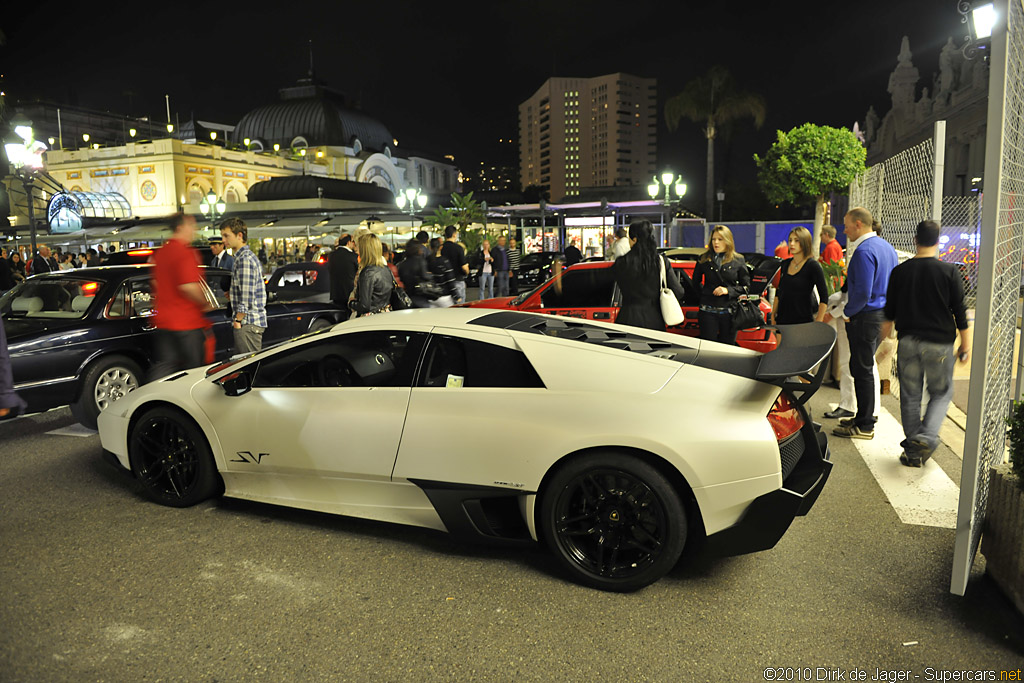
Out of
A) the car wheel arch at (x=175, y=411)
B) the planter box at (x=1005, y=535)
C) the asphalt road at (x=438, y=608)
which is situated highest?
the car wheel arch at (x=175, y=411)

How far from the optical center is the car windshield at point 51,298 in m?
7.48

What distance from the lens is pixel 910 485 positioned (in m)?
5.14

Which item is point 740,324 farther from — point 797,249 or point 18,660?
point 18,660

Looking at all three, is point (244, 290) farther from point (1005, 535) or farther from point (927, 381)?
point (1005, 535)

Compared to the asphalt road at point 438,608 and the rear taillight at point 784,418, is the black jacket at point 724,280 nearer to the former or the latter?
the asphalt road at point 438,608

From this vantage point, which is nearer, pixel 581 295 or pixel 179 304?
pixel 179 304

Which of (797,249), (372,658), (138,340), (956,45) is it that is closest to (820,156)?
(956,45)

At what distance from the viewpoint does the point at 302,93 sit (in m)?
120

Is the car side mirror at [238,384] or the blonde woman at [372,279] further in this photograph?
the blonde woman at [372,279]

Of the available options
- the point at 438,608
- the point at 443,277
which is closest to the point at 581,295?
the point at 443,277

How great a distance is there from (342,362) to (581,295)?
450 centimetres

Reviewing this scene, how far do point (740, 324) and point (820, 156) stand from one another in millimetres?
35232

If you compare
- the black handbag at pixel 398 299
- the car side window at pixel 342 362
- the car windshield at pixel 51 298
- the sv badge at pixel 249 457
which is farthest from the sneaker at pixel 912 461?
the car windshield at pixel 51 298

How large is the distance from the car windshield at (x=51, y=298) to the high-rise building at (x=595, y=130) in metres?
162
